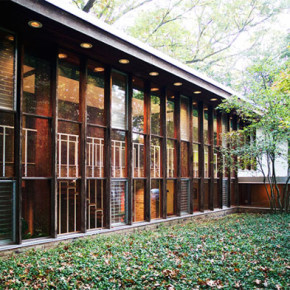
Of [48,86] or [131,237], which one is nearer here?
[48,86]

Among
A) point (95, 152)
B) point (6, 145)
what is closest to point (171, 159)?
point (95, 152)

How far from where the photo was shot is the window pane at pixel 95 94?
24.7ft

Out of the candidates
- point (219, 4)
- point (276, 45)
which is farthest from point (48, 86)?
point (276, 45)

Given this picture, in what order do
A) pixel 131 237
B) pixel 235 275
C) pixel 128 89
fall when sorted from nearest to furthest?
1. pixel 235 275
2. pixel 131 237
3. pixel 128 89

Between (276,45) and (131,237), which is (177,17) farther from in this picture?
(131,237)

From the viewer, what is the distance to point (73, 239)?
6.75 meters

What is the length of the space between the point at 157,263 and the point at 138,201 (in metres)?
3.50

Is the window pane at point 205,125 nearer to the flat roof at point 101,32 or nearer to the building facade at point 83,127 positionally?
the building facade at point 83,127

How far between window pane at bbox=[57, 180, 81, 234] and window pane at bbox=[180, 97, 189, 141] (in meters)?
4.71

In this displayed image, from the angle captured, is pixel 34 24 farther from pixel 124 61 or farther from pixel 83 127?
pixel 124 61

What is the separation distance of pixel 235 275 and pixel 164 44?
50.9ft

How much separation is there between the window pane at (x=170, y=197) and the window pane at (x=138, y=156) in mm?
1352

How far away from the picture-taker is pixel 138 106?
8977mm

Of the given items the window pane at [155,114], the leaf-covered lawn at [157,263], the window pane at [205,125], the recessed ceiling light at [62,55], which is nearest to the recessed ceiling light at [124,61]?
the recessed ceiling light at [62,55]
